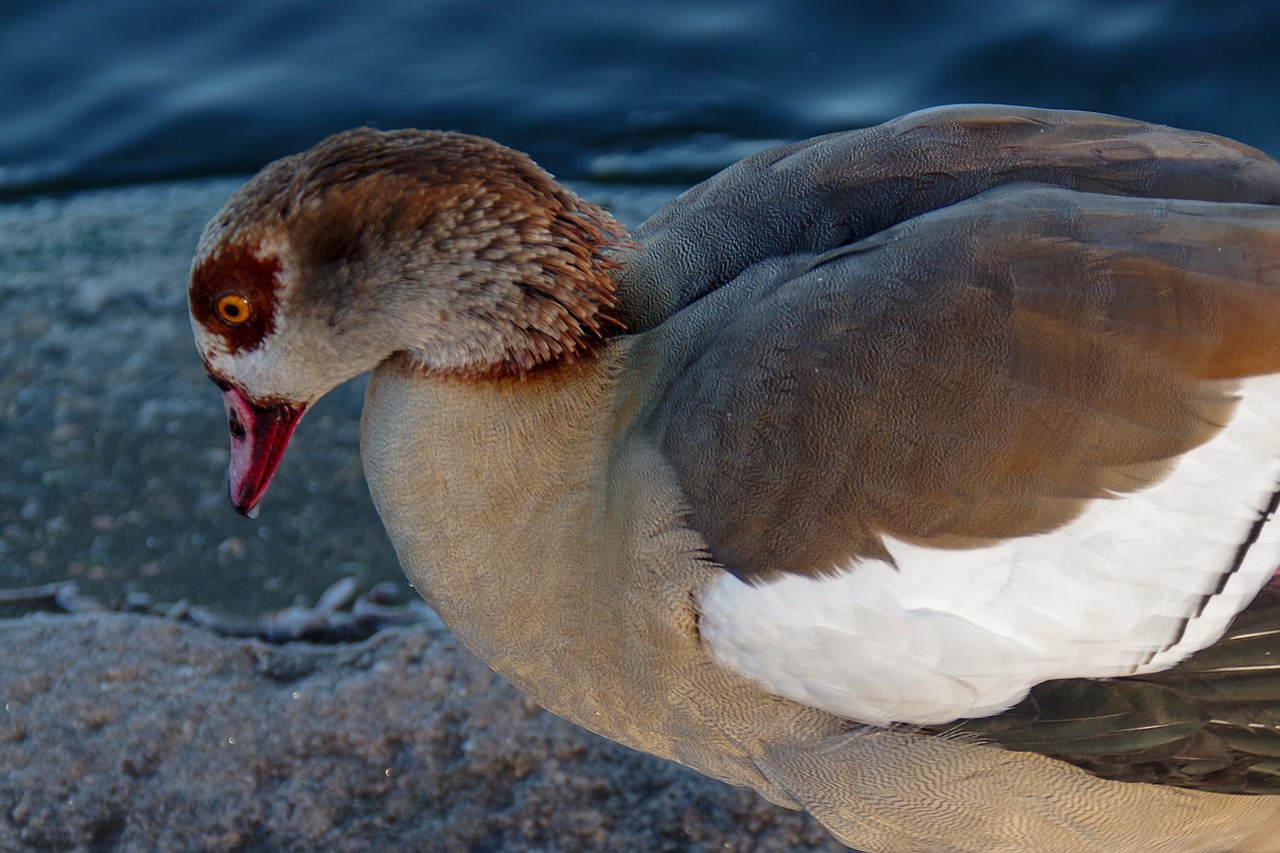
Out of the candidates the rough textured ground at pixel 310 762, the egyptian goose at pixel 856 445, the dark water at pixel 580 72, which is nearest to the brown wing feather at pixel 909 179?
the egyptian goose at pixel 856 445

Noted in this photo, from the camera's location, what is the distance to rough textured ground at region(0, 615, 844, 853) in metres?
2.95

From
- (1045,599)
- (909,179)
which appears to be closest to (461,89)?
(909,179)

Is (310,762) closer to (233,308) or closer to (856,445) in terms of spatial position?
(233,308)

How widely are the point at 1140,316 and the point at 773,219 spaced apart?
736 millimetres

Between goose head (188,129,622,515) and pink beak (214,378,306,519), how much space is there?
11 mm

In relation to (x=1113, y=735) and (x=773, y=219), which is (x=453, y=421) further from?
(x=1113, y=735)

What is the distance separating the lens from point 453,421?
250 centimetres

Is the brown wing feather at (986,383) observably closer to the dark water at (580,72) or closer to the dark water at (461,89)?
the dark water at (461,89)

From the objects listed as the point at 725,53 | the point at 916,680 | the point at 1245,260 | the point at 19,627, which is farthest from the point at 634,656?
the point at 725,53

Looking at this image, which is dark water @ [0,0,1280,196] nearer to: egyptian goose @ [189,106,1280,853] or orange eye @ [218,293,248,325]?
egyptian goose @ [189,106,1280,853]

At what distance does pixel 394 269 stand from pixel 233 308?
28cm

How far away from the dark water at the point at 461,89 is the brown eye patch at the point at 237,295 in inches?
81.1

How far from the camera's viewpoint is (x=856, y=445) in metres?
2.20

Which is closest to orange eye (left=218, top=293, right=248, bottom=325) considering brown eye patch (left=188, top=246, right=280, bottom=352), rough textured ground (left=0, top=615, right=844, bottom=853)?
brown eye patch (left=188, top=246, right=280, bottom=352)
